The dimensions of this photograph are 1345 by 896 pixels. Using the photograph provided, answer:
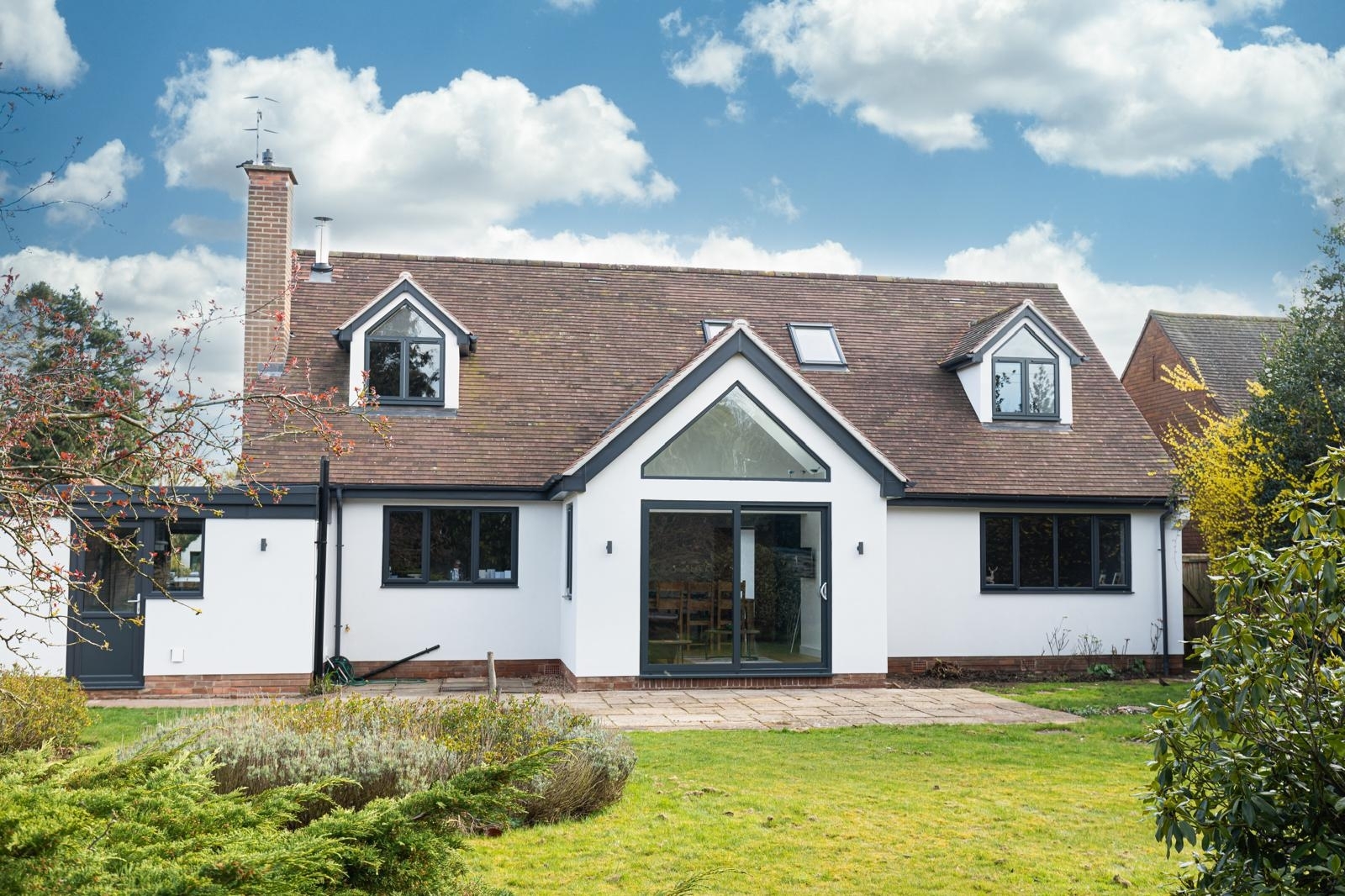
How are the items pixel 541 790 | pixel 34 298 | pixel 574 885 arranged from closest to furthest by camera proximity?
pixel 34 298 → pixel 574 885 → pixel 541 790

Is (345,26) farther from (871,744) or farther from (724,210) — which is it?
(871,744)

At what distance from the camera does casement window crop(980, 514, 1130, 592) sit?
19.2 metres

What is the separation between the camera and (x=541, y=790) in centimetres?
840

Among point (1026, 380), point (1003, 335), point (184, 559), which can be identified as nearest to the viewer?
point (184, 559)

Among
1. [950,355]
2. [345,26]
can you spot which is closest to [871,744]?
[950,355]

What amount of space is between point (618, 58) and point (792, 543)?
1031cm

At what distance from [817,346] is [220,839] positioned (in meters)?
19.1

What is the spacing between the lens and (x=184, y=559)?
1611 centimetres

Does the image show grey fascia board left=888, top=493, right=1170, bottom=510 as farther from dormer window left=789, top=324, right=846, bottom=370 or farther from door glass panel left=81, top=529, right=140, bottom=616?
door glass panel left=81, top=529, right=140, bottom=616

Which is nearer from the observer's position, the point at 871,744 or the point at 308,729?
the point at 308,729

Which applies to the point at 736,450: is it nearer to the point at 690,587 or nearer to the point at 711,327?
the point at 690,587

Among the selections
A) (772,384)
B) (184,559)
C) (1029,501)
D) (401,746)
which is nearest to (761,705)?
(772,384)

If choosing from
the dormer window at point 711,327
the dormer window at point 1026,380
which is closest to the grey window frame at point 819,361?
the dormer window at point 711,327

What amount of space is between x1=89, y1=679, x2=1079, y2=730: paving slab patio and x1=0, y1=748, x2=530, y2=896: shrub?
9.00 m
